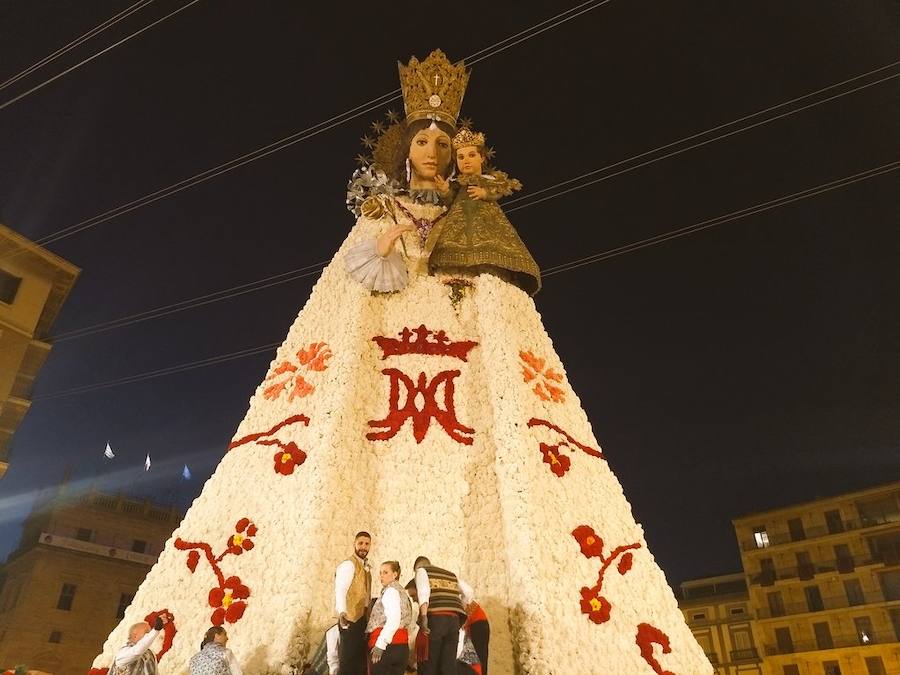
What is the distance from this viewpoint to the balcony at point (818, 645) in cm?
2830

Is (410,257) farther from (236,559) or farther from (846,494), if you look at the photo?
(846,494)

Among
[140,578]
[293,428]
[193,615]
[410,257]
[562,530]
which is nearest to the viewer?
[193,615]

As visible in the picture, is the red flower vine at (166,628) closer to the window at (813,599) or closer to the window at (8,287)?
the window at (8,287)

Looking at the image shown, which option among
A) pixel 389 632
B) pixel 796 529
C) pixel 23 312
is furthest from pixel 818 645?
pixel 23 312

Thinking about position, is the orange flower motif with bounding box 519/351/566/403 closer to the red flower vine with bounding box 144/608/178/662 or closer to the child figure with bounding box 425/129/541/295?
the child figure with bounding box 425/129/541/295

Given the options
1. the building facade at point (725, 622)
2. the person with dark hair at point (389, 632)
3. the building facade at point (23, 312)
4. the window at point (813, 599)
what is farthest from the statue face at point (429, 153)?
the window at point (813, 599)

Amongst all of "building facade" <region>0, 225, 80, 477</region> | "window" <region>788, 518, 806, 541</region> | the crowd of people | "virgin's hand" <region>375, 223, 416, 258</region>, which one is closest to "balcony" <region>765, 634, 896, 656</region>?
"window" <region>788, 518, 806, 541</region>

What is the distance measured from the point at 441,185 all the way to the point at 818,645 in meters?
29.0

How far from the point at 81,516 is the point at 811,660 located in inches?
1280

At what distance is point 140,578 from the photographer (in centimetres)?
3080

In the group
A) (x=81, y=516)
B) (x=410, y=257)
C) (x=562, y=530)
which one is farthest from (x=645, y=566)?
(x=81, y=516)

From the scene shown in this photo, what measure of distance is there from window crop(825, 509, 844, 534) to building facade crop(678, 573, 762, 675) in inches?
199

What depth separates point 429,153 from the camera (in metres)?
10.9

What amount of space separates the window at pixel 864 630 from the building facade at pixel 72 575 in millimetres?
30805
